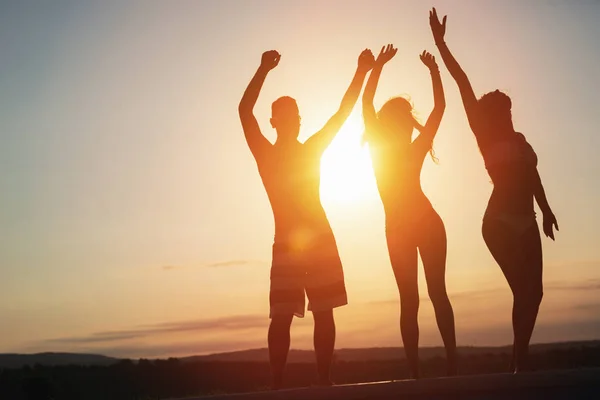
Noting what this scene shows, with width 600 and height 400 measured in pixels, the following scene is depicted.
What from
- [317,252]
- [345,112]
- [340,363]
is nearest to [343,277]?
[317,252]

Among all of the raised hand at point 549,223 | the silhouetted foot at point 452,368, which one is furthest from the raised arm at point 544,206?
the silhouetted foot at point 452,368

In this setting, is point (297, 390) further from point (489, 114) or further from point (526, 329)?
point (489, 114)

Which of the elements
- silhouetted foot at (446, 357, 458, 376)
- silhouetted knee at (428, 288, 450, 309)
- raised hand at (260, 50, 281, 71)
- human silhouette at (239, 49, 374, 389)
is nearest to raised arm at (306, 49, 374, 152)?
human silhouette at (239, 49, 374, 389)

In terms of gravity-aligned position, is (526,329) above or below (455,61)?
below

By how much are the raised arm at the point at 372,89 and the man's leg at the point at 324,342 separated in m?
1.92

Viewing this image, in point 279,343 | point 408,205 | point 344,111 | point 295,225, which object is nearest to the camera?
point 279,343

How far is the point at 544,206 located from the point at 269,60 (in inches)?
118

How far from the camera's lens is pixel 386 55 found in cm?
791

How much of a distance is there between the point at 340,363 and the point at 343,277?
1792 centimetres

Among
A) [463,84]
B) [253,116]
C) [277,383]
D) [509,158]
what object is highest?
[463,84]

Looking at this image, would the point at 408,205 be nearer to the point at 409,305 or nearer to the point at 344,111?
the point at 409,305

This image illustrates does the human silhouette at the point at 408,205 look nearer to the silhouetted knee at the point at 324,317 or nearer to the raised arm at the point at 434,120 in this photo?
the raised arm at the point at 434,120

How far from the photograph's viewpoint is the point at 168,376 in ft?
65.0

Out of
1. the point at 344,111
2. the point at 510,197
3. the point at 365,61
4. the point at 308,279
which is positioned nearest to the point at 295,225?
the point at 308,279
